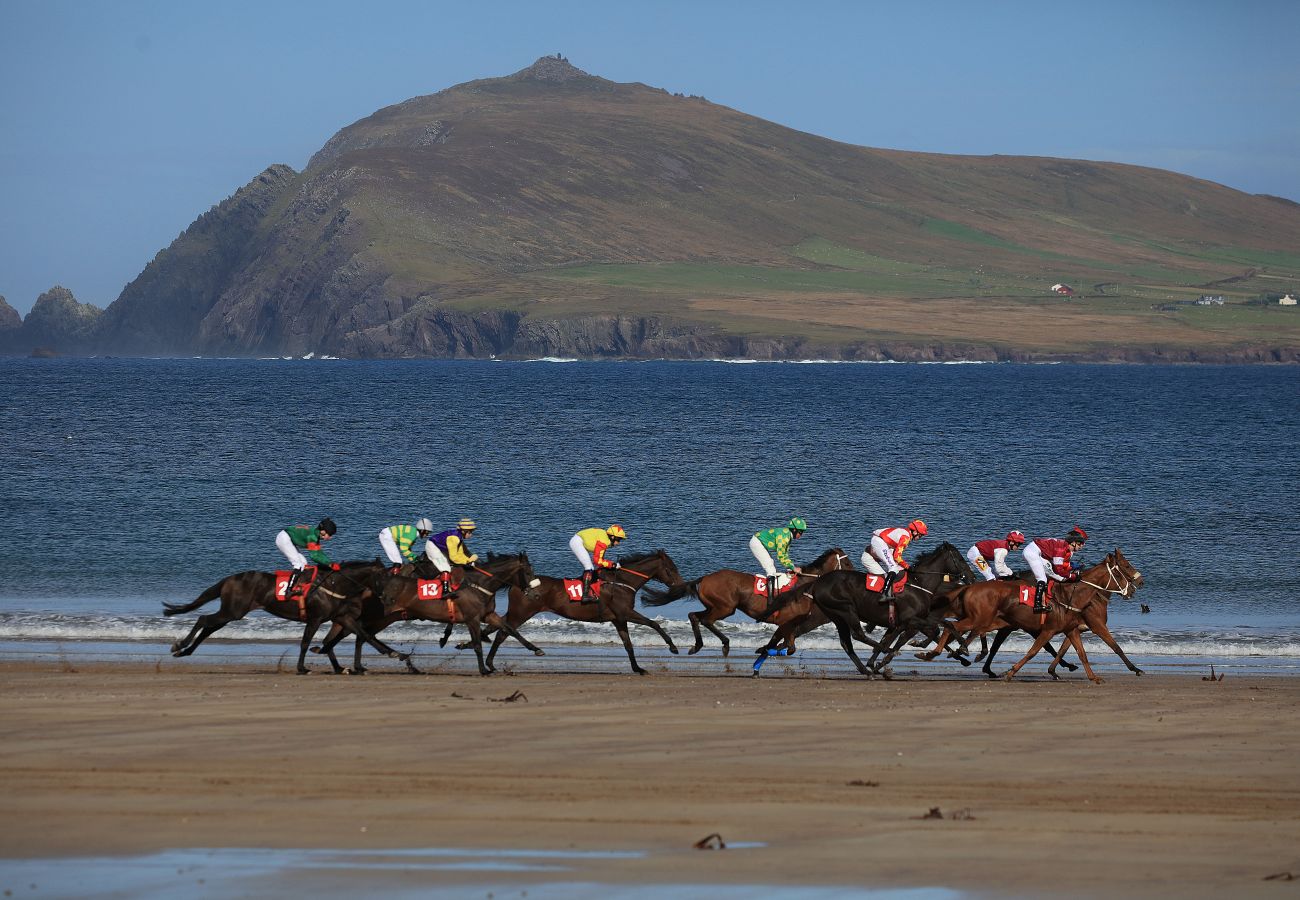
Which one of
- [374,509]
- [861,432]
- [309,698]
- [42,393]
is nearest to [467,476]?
[374,509]

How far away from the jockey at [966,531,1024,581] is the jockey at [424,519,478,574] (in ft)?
26.9

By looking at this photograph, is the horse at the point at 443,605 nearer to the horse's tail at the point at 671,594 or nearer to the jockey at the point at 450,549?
the jockey at the point at 450,549

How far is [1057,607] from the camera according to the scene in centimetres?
2214

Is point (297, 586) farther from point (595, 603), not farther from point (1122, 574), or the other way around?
point (1122, 574)

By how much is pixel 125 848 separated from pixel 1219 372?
626 ft

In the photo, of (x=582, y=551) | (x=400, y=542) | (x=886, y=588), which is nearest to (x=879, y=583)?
(x=886, y=588)

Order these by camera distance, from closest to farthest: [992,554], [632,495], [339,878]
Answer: [339,878] < [992,554] < [632,495]

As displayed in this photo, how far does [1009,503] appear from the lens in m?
47.5

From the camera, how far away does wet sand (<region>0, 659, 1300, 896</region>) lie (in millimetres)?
11398

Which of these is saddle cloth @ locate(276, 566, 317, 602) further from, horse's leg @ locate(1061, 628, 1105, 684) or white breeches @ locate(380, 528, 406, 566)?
horse's leg @ locate(1061, 628, 1105, 684)

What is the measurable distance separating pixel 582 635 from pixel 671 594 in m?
3.17

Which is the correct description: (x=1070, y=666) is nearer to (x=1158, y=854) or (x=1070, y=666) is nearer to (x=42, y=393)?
(x=1158, y=854)

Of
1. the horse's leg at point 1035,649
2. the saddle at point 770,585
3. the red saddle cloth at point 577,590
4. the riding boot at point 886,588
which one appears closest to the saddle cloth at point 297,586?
the red saddle cloth at point 577,590

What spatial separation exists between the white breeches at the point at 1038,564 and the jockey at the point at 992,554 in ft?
5.93
